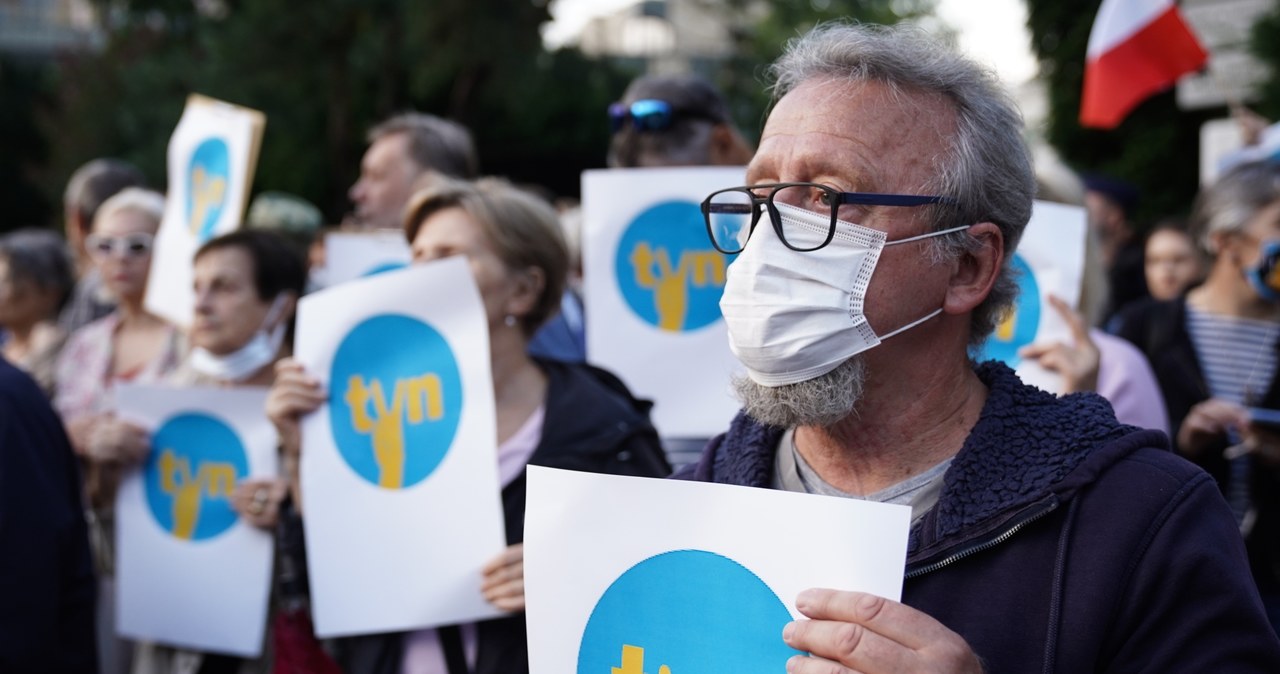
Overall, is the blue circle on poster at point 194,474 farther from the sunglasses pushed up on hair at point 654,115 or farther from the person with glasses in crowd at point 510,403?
the sunglasses pushed up on hair at point 654,115

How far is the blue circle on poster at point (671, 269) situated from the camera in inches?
149

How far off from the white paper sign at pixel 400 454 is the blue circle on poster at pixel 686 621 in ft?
3.62

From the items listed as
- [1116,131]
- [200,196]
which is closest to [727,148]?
[200,196]

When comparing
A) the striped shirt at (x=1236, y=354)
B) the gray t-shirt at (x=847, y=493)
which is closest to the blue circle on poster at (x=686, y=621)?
the gray t-shirt at (x=847, y=493)

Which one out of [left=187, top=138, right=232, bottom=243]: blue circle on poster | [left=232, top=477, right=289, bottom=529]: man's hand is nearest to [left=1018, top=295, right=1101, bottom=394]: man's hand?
[left=232, top=477, right=289, bottom=529]: man's hand

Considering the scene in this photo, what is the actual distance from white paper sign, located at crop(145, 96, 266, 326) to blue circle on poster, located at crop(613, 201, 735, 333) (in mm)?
1543

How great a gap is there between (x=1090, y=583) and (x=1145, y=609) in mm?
79

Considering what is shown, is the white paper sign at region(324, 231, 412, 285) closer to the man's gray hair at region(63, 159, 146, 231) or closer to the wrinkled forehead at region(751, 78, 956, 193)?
the man's gray hair at region(63, 159, 146, 231)

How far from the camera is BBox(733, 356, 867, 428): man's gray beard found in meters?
1.85

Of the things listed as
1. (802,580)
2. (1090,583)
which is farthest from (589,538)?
(1090,583)

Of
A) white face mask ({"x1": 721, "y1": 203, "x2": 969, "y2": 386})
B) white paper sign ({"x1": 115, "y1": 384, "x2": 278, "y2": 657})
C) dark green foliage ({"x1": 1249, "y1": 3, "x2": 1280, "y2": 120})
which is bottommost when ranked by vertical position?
white paper sign ({"x1": 115, "y1": 384, "x2": 278, "y2": 657})

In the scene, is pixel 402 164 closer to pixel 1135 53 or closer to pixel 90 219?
pixel 90 219

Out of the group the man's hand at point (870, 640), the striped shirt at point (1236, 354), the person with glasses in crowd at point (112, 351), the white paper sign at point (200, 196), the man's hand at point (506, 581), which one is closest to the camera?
the man's hand at point (870, 640)

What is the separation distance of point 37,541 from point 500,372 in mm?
1256
